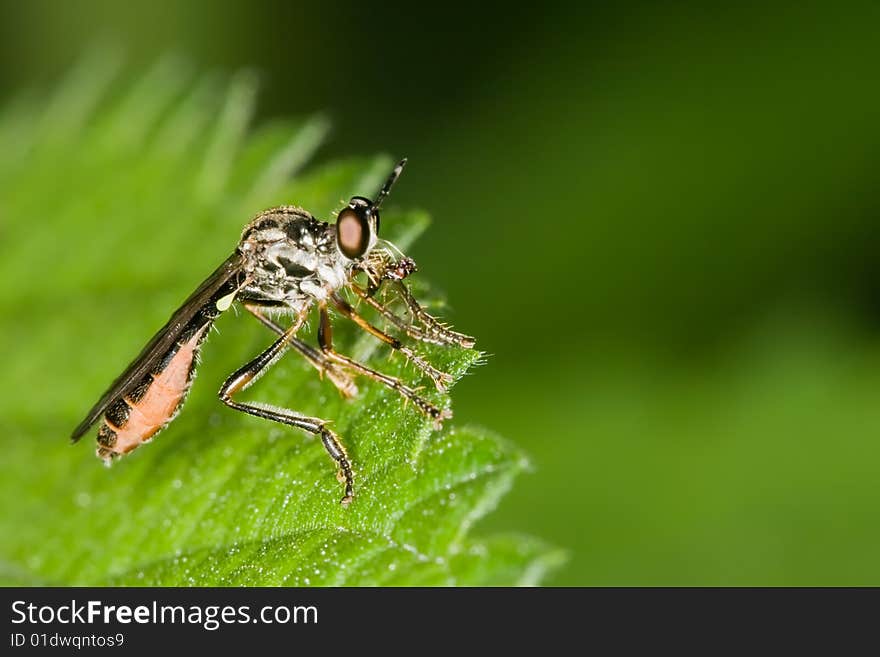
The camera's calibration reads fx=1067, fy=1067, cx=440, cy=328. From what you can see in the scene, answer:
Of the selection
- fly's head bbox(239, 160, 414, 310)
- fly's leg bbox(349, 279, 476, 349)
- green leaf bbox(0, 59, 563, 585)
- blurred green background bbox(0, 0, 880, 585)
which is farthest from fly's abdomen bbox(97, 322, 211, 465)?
blurred green background bbox(0, 0, 880, 585)

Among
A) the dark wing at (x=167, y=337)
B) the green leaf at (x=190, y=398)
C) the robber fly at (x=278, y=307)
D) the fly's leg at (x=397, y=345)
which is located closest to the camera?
the green leaf at (x=190, y=398)

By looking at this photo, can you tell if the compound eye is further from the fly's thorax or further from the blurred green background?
the blurred green background

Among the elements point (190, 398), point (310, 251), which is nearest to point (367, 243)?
point (310, 251)

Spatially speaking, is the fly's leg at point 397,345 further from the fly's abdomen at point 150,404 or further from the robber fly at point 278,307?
the fly's abdomen at point 150,404

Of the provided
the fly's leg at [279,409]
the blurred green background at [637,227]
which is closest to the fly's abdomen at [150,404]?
the fly's leg at [279,409]

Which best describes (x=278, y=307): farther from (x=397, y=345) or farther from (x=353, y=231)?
(x=397, y=345)
